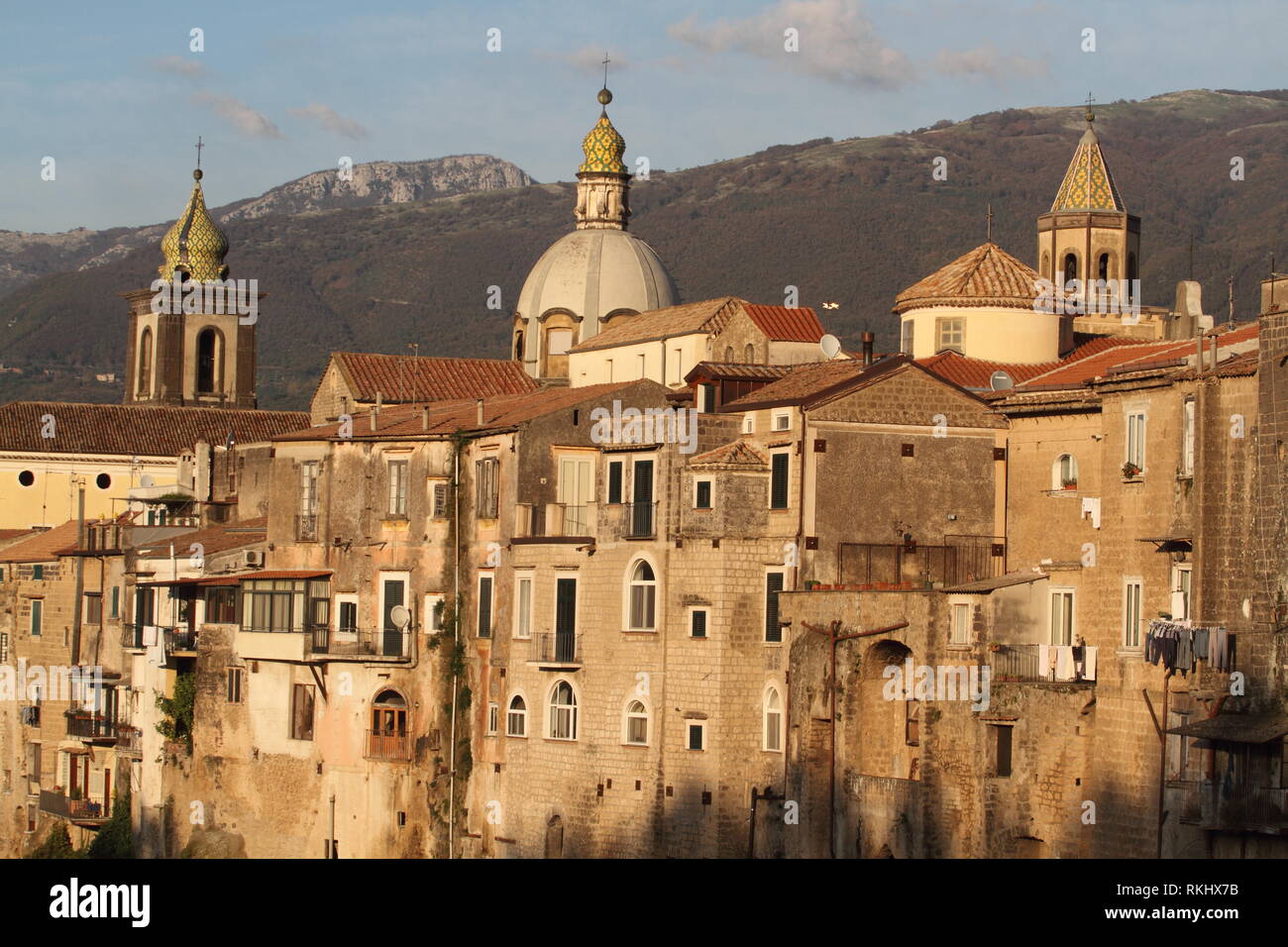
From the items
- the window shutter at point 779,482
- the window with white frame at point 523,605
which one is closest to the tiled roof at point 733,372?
the window shutter at point 779,482

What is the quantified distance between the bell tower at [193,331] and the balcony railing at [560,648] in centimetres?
7129

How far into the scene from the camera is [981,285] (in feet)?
233

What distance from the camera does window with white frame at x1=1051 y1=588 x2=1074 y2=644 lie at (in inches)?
2078

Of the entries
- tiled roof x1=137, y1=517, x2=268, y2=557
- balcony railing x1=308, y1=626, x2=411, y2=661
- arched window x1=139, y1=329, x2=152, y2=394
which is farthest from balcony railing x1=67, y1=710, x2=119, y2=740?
arched window x1=139, y1=329, x2=152, y2=394

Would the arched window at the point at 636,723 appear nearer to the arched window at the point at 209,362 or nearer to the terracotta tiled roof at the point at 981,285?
the terracotta tiled roof at the point at 981,285

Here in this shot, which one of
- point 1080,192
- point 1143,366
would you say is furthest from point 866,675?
point 1080,192

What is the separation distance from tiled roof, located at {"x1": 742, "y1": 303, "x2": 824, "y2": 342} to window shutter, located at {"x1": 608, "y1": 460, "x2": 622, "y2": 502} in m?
18.3

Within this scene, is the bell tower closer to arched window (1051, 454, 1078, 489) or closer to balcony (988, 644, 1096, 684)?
arched window (1051, 454, 1078, 489)

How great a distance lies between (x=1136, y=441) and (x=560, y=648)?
1652 cm

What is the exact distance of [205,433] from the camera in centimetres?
10681

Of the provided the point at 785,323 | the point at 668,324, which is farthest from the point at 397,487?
the point at 668,324

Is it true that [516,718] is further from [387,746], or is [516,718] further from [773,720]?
[773,720]
